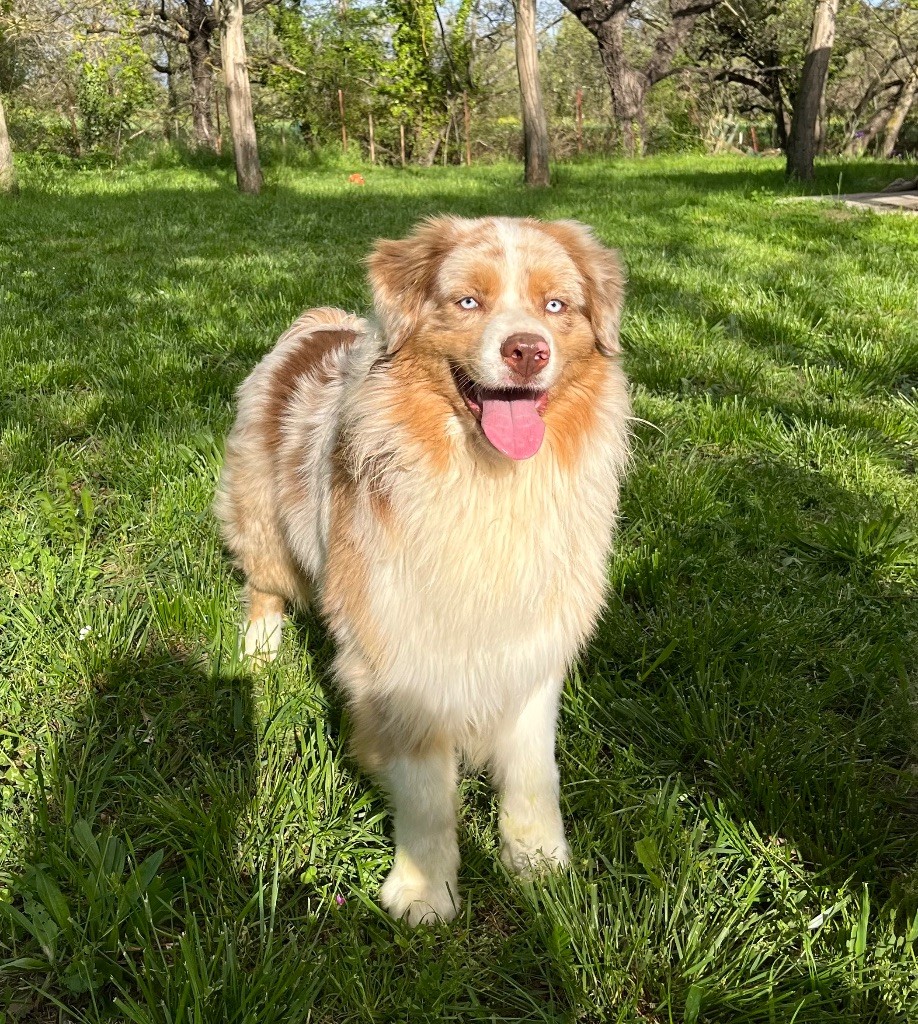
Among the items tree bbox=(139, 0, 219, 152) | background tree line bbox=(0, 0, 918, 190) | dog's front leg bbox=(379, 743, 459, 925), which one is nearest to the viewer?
dog's front leg bbox=(379, 743, 459, 925)

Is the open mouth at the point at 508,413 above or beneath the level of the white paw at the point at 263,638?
above

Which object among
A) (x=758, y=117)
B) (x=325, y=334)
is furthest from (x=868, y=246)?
(x=758, y=117)

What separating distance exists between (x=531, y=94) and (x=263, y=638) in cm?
1302

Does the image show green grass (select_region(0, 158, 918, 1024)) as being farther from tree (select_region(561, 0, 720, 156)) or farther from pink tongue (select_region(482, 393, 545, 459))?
tree (select_region(561, 0, 720, 156))

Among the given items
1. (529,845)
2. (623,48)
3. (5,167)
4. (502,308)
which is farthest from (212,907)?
(623,48)

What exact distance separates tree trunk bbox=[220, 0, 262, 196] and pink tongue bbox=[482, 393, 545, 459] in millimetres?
12899

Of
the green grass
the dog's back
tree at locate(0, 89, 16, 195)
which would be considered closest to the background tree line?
tree at locate(0, 89, 16, 195)

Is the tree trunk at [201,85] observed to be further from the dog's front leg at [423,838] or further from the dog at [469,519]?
the dog's front leg at [423,838]

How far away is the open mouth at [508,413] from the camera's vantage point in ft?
6.07

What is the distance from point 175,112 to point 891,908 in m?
26.2

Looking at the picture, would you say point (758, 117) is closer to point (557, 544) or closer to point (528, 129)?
point (528, 129)

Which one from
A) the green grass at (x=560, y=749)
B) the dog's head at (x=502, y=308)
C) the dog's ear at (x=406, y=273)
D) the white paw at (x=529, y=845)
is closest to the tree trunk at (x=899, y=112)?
the green grass at (x=560, y=749)

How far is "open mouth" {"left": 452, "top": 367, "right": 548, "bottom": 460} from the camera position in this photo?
72.9 inches

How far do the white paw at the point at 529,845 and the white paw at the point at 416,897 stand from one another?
0.17 metres
